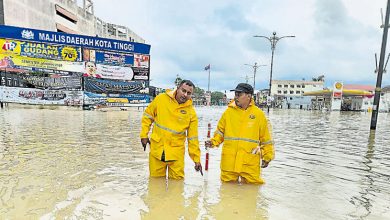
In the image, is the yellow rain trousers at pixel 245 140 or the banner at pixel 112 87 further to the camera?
the banner at pixel 112 87

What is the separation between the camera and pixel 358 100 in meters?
55.2

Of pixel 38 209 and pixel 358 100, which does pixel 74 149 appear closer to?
pixel 38 209

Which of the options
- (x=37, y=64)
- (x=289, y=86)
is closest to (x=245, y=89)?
(x=37, y=64)

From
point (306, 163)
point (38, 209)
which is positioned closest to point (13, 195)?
point (38, 209)

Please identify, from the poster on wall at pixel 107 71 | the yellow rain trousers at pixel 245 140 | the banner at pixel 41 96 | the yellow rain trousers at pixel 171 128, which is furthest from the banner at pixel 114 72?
the yellow rain trousers at pixel 245 140

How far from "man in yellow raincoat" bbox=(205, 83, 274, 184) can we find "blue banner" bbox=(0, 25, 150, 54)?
20.9 meters

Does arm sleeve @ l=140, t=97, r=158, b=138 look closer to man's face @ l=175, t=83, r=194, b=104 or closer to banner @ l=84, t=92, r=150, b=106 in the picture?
man's face @ l=175, t=83, r=194, b=104

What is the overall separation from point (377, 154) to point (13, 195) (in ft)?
26.8

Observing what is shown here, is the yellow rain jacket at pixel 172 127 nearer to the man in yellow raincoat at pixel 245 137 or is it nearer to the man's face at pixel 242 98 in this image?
the man in yellow raincoat at pixel 245 137

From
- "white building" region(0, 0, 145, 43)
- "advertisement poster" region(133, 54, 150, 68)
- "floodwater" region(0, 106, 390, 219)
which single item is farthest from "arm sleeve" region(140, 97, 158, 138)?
"white building" region(0, 0, 145, 43)

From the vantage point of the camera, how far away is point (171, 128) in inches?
149

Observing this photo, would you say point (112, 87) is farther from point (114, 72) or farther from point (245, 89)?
point (245, 89)

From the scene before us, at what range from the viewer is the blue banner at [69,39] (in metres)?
20.9

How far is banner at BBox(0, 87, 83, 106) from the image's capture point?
2088cm
